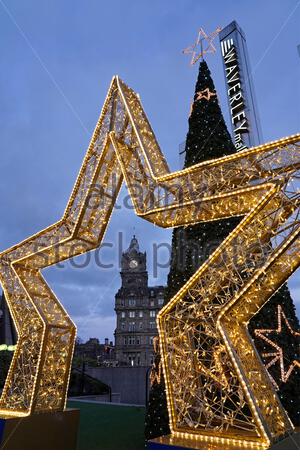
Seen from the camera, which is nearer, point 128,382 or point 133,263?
point 128,382

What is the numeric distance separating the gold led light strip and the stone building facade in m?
57.5

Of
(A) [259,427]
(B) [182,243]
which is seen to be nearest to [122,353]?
(B) [182,243]

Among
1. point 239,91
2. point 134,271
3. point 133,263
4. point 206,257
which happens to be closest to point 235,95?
point 239,91

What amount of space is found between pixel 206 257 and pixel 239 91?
13.6m

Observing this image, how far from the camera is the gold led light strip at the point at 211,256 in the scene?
14.0 feet

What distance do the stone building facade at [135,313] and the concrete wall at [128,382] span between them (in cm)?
4384

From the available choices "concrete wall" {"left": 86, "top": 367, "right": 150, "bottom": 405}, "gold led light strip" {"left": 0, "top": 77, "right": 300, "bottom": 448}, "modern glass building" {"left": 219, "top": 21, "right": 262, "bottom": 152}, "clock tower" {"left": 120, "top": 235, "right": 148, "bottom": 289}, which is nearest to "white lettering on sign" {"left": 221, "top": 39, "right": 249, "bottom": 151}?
"modern glass building" {"left": 219, "top": 21, "right": 262, "bottom": 152}

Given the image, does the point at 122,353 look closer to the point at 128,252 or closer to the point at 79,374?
the point at 128,252

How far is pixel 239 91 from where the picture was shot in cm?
1841

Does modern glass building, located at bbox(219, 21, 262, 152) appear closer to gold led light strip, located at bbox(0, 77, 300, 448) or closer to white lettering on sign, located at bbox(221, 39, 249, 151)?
white lettering on sign, located at bbox(221, 39, 249, 151)

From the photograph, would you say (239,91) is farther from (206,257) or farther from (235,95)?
(206,257)

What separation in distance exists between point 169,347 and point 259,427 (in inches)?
57.2

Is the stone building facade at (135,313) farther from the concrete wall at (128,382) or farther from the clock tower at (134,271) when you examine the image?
the concrete wall at (128,382)

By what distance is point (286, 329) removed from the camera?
23.9ft
